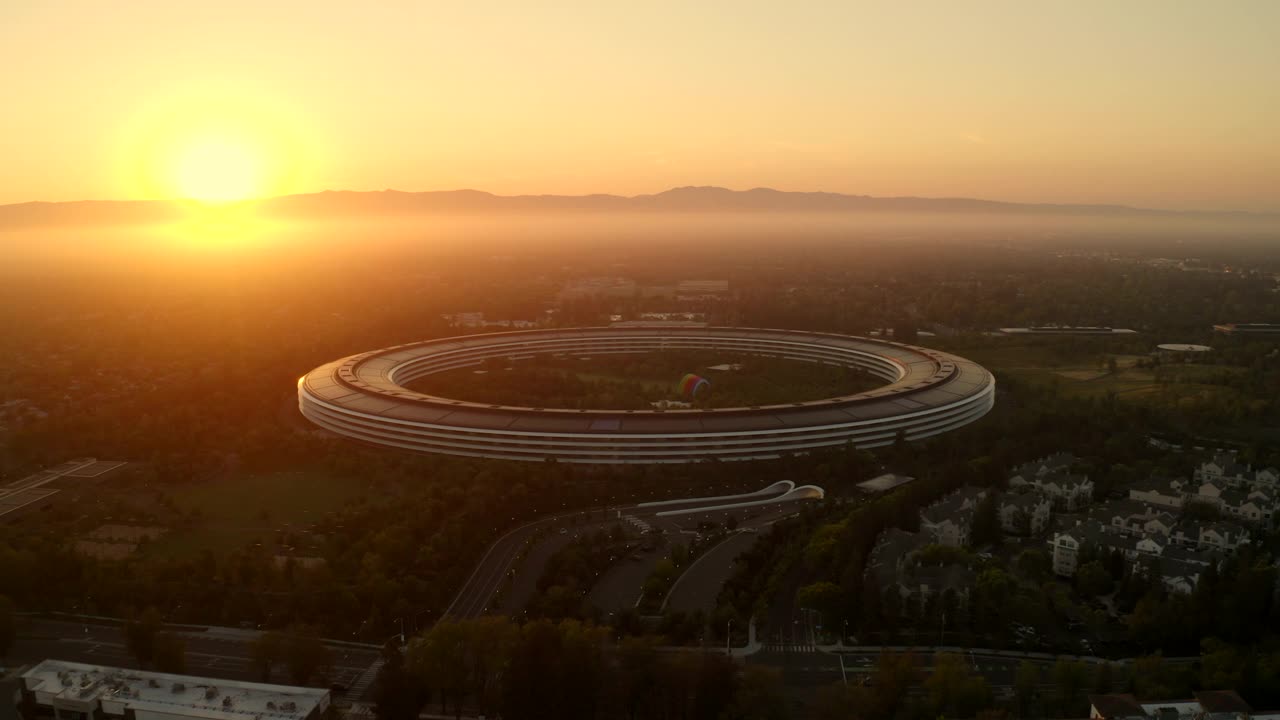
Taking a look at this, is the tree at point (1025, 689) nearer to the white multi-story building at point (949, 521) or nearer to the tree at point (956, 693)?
the tree at point (956, 693)

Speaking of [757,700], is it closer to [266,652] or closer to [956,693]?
[956,693]

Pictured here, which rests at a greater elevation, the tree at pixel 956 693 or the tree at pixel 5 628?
the tree at pixel 956 693

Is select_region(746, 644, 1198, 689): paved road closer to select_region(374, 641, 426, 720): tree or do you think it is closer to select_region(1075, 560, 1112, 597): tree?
select_region(1075, 560, 1112, 597): tree

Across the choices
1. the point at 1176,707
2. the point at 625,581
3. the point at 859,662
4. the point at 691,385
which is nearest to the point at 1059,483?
the point at 859,662

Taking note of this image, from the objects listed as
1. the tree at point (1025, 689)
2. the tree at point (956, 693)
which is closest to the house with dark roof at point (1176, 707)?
the tree at point (1025, 689)

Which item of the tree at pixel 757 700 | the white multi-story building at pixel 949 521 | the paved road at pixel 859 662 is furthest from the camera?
the white multi-story building at pixel 949 521

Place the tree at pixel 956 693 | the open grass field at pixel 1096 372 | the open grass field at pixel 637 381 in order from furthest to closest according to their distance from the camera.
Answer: the open grass field at pixel 1096 372, the open grass field at pixel 637 381, the tree at pixel 956 693

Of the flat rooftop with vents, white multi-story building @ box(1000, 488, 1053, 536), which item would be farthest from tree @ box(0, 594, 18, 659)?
white multi-story building @ box(1000, 488, 1053, 536)
